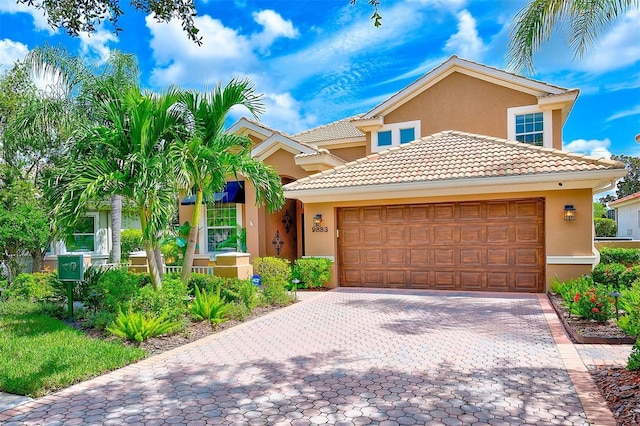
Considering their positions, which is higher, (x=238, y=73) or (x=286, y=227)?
(x=238, y=73)

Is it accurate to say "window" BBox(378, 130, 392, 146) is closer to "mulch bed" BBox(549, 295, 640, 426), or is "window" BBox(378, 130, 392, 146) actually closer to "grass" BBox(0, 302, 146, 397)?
"mulch bed" BBox(549, 295, 640, 426)

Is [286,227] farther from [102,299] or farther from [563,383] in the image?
[563,383]

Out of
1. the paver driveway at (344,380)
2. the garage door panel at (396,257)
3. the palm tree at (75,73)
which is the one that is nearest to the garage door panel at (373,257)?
the garage door panel at (396,257)

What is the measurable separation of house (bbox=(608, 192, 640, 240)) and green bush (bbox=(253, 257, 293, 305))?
2999 centimetres

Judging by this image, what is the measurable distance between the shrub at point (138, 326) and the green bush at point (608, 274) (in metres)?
10.6

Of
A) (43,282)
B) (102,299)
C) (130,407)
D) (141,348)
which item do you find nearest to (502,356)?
(130,407)

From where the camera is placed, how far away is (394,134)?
20.6m

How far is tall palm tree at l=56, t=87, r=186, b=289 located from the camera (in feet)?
29.7

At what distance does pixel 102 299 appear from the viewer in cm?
1034

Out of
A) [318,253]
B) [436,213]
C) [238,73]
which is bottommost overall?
[318,253]

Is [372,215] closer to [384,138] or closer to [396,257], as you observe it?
[396,257]

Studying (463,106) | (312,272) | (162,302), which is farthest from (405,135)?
(162,302)

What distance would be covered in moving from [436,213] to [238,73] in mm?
7590

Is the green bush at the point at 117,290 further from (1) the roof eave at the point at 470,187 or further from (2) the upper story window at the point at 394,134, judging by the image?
(2) the upper story window at the point at 394,134
